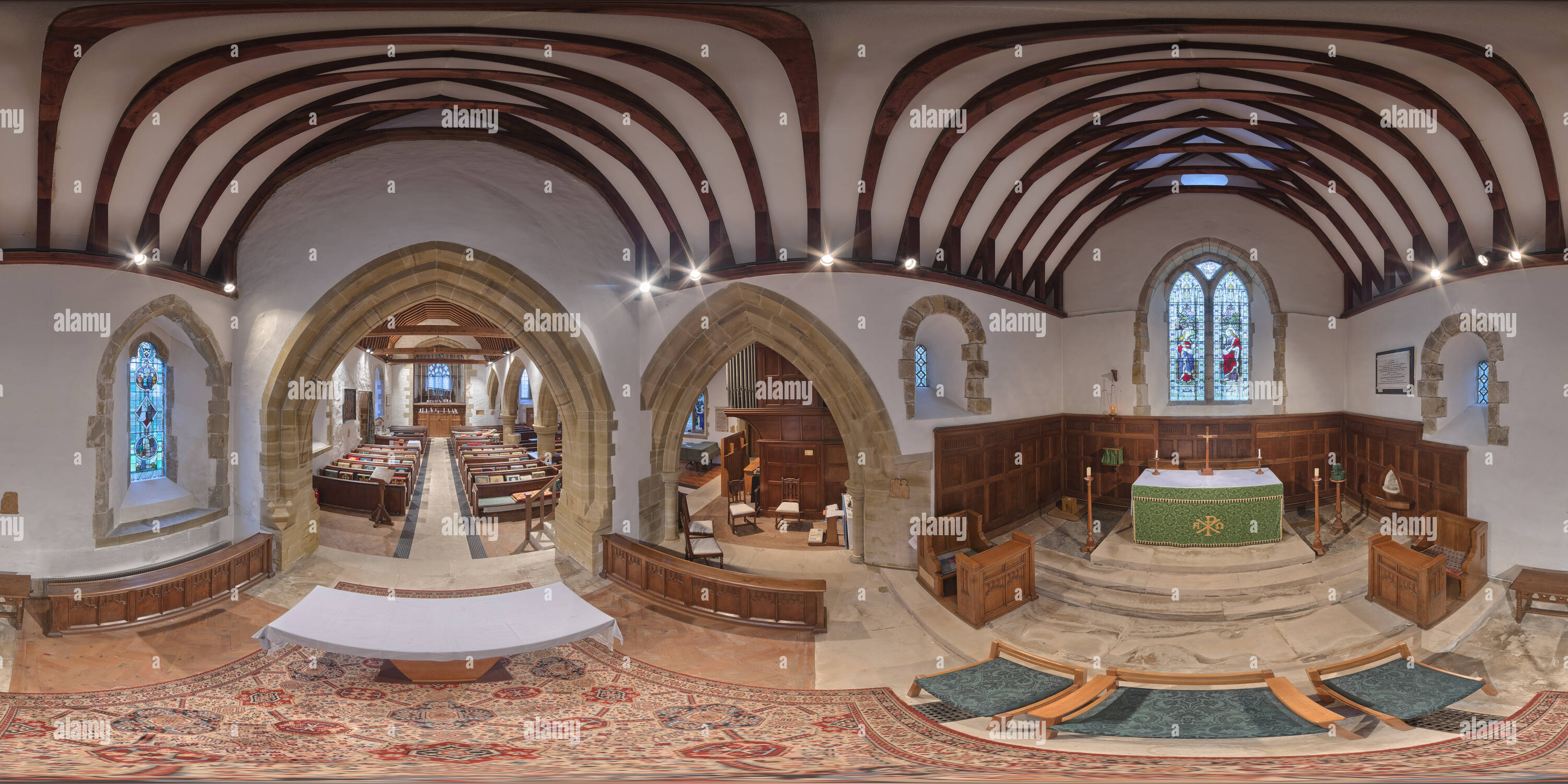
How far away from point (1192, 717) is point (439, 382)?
35.8m

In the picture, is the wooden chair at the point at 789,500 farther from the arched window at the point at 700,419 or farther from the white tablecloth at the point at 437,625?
the arched window at the point at 700,419

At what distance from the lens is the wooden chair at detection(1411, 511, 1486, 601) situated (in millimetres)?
7551

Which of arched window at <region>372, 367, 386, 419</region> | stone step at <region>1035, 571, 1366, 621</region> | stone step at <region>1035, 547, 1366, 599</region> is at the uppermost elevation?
arched window at <region>372, 367, 386, 419</region>

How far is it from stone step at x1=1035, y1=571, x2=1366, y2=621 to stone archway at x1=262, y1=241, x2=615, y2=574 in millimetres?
6374

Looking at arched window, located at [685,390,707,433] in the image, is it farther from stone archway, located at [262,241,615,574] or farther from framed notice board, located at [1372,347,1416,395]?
framed notice board, located at [1372,347,1416,395]

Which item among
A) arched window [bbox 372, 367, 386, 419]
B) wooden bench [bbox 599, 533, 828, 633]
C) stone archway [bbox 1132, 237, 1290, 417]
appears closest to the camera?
wooden bench [bbox 599, 533, 828, 633]

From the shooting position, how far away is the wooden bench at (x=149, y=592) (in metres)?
5.97

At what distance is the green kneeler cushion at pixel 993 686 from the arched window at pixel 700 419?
572 inches

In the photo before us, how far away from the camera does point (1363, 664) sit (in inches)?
199

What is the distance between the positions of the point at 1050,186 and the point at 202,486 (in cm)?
1272

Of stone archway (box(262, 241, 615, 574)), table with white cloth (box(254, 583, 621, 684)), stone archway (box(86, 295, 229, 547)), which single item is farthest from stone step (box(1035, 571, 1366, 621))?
stone archway (box(86, 295, 229, 547))

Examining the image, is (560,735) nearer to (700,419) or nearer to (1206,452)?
(1206,452)

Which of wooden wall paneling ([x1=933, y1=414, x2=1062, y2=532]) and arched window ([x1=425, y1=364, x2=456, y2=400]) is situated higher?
arched window ([x1=425, y1=364, x2=456, y2=400])

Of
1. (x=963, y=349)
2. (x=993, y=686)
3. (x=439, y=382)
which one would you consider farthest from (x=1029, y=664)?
(x=439, y=382)
